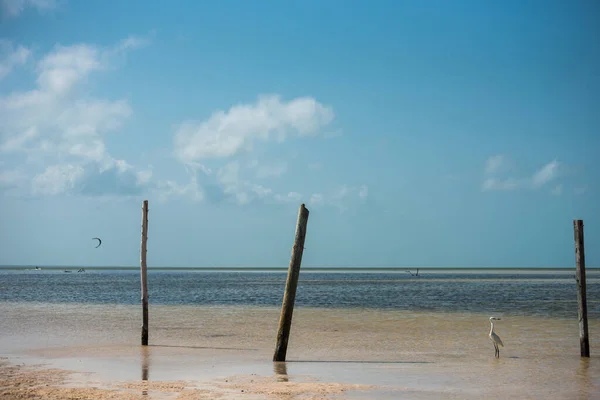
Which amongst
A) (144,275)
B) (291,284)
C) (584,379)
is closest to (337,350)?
(291,284)

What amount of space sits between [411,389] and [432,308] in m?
24.1

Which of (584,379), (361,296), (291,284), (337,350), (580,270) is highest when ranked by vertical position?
(580,270)

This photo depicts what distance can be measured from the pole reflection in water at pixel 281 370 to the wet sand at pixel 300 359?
0.07 ft

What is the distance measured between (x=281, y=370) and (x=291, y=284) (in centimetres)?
198

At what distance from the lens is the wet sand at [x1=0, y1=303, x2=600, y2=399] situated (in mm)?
11156

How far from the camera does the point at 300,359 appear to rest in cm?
1551

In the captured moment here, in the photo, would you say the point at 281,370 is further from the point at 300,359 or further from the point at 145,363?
the point at 145,363

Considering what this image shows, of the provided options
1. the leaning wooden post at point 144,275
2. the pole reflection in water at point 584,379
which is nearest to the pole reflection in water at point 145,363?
the leaning wooden post at point 144,275

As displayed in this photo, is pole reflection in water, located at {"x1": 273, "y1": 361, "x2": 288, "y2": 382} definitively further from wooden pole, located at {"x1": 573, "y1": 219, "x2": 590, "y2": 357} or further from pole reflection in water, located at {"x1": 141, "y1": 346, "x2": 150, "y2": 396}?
wooden pole, located at {"x1": 573, "y1": 219, "x2": 590, "y2": 357}

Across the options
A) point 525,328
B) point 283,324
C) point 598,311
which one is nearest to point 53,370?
point 283,324

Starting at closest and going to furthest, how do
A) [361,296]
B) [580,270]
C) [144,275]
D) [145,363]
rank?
[145,363] < [580,270] < [144,275] < [361,296]

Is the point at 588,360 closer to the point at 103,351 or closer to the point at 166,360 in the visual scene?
the point at 166,360

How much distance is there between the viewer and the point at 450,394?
10.9 meters

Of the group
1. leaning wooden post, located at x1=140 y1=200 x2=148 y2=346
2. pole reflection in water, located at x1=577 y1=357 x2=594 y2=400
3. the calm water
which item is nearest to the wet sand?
pole reflection in water, located at x1=577 y1=357 x2=594 y2=400
